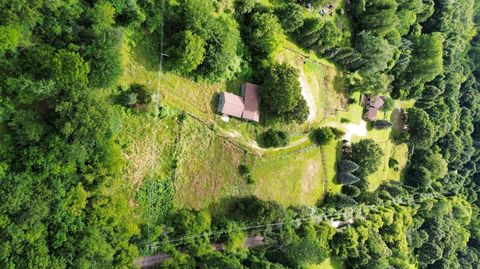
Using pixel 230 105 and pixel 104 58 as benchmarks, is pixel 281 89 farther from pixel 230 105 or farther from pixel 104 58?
pixel 104 58

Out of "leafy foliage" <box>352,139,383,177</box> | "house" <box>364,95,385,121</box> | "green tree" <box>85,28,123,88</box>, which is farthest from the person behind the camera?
"house" <box>364,95,385,121</box>

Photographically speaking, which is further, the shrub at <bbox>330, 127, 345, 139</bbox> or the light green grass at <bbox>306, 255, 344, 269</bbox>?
the shrub at <bbox>330, 127, 345, 139</bbox>

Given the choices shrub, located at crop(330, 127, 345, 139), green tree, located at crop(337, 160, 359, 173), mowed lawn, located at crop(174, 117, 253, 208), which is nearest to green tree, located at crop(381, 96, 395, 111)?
shrub, located at crop(330, 127, 345, 139)

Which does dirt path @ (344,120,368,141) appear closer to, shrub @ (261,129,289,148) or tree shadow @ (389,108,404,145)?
tree shadow @ (389,108,404,145)

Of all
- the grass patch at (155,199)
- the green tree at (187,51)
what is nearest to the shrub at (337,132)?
the green tree at (187,51)

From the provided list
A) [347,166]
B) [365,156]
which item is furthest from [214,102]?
[365,156]

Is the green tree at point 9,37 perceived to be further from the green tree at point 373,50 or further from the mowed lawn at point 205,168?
the green tree at point 373,50
